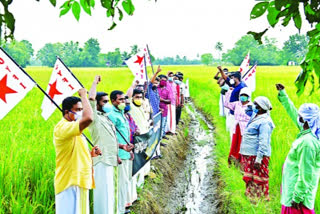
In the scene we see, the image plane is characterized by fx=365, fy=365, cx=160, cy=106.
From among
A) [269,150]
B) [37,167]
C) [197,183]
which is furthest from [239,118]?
[37,167]

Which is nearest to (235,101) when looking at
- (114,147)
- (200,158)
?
(200,158)

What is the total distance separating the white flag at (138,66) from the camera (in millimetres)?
6062

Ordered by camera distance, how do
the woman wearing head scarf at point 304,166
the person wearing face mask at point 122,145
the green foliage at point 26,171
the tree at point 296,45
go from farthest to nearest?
the person wearing face mask at point 122,145 < the green foliage at point 26,171 < the woman wearing head scarf at point 304,166 < the tree at point 296,45

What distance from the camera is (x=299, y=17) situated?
1404 mm

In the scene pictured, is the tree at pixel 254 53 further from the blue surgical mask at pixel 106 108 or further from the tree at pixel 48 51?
the blue surgical mask at pixel 106 108

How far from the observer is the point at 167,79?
27.2 ft

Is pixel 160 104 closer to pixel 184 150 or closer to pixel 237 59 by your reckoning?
pixel 184 150

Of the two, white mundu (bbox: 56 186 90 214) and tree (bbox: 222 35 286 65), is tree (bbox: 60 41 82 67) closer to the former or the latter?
tree (bbox: 222 35 286 65)

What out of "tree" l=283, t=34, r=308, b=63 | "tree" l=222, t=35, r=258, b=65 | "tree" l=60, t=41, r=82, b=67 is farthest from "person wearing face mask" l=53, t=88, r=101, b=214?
"tree" l=222, t=35, r=258, b=65

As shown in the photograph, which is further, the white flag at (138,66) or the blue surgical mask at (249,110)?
the white flag at (138,66)

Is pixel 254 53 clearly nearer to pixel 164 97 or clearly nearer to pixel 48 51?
pixel 48 51

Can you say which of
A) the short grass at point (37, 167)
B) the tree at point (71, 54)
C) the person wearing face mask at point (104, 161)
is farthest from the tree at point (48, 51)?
the person wearing face mask at point (104, 161)

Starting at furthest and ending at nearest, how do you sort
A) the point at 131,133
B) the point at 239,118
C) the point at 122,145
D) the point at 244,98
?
the point at 239,118
the point at 244,98
the point at 131,133
the point at 122,145

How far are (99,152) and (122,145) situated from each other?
770 mm
